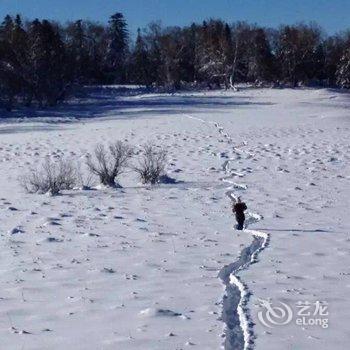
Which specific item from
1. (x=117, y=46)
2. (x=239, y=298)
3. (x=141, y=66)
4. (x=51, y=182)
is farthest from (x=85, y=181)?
(x=117, y=46)

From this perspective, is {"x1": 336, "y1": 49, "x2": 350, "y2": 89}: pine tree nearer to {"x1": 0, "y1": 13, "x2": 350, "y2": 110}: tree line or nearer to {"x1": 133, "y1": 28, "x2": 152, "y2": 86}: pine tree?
{"x1": 0, "y1": 13, "x2": 350, "y2": 110}: tree line

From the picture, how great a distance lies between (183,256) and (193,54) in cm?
7011

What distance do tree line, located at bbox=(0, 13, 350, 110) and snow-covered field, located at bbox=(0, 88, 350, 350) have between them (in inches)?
1463

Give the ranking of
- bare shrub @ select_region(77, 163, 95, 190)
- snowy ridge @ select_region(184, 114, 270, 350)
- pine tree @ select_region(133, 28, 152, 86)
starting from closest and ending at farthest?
1. snowy ridge @ select_region(184, 114, 270, 350)
2. bare shrub @ select_region(77, 163, 95, 190)
3. pine tree @ select_region(133, 28, 152, 86)

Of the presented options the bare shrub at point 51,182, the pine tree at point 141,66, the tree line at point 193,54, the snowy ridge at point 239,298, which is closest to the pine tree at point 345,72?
the tree line at point 193,54

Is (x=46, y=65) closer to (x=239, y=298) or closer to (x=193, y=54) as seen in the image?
(x=193, y=54)

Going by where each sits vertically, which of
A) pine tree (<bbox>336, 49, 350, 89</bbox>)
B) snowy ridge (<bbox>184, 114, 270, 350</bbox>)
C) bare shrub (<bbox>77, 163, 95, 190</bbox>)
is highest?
pine tree (<bbox>336, 49, 350, 89</bbox>)

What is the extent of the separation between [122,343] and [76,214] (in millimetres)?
6098

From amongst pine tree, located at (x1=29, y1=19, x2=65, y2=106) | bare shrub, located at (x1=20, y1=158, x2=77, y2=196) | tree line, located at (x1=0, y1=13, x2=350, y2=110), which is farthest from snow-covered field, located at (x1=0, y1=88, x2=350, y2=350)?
tree line, located at (x1=0, y1=13, x2=350, y2=110)

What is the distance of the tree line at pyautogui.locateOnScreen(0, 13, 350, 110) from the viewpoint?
61.4m

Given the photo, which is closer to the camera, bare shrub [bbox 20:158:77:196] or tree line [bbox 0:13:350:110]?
bare shrub [bbox 20:158:77:196]

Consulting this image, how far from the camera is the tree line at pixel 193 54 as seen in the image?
6138 centimetres

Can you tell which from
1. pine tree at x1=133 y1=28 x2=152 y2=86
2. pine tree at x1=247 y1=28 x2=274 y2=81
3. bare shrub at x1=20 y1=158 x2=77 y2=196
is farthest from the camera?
pine tree at x1=133 y1=28 x2=152 y2=86

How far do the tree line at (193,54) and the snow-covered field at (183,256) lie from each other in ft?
122
